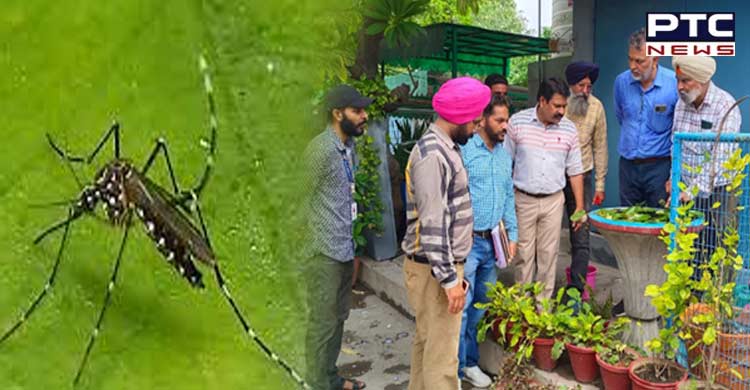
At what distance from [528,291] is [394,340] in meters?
0.86

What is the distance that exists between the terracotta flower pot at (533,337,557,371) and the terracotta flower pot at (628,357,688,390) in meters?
0.30

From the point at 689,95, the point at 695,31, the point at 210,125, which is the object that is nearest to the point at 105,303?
the point at 210,125

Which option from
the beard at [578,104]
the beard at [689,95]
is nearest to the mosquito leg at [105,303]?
the beard at [689,95]

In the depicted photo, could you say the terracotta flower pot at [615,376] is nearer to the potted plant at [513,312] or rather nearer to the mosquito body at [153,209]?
the potted plant at [513,312]

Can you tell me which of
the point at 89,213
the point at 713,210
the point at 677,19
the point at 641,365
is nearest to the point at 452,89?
the point at 713,210

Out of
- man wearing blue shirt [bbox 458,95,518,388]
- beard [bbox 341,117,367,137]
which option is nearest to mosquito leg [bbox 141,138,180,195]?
beard [bbox 341,117,367,137]

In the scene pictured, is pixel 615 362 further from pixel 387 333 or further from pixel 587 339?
pixel 387 333

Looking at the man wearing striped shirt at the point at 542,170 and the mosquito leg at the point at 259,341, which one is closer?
the mosquito leg at the point at 259,341

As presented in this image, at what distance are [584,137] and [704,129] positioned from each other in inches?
19.2

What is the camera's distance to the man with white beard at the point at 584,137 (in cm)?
269

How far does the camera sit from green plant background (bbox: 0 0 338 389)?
0.42 meters

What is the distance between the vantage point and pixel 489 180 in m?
2.22

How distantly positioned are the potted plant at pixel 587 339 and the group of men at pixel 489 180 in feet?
0.98

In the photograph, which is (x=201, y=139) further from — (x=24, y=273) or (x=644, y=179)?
(x=644, y=179)
